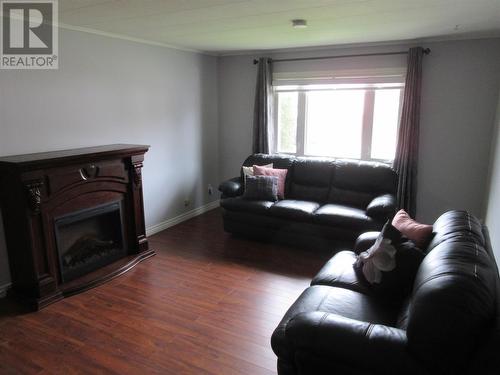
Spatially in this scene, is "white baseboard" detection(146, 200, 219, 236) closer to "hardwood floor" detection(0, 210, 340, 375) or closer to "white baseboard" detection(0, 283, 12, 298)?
"hardwood floor" detection(0, 210, 340, 375)

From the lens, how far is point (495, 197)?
10.5 ft

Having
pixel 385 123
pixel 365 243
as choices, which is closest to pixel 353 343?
pixel 365 243

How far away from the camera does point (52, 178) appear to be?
288 centimetres

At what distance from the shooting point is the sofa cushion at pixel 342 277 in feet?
7.47

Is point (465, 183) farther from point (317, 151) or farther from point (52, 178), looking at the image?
point (52, 178)

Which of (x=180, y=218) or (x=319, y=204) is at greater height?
(x=319, y=204)

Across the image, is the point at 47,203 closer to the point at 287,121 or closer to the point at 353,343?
the point at 353,343

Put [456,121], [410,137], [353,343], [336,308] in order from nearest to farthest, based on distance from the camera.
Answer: [353,343]
[336,308]
[456,121]
[410,137]

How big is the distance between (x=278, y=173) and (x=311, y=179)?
0.41m

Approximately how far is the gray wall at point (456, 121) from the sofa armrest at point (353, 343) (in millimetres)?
3199

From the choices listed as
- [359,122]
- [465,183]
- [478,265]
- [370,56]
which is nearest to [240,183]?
[359,122]

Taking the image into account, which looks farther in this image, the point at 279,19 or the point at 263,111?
the point at 263,111

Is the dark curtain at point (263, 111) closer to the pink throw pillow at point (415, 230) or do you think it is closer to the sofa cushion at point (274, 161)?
the sofa cushion at point (274, 161)

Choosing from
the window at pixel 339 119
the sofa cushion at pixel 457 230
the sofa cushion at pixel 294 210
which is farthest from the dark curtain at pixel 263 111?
the sofa cushion at pixel 457 230
